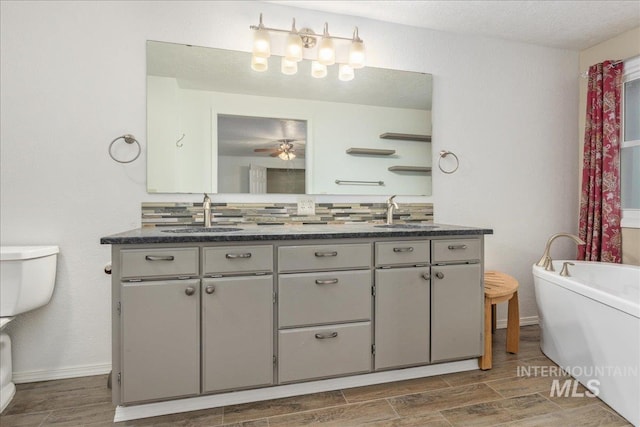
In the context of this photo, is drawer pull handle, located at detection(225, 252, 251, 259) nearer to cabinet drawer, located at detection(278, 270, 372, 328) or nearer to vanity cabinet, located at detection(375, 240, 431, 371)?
cabinet drawer, located at detection(278, 270, 372, 328)

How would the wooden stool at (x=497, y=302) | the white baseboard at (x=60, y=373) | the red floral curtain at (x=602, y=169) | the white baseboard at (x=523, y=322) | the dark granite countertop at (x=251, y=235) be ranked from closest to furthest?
the dark granite countertop at (x=251, y=235) < the white baseboard at (x=60, y=373) < the wooden stool at (x=497, y=302) < the red floral curtain at (x=602, y=169) < the white baseboard at (x=523, y=322)

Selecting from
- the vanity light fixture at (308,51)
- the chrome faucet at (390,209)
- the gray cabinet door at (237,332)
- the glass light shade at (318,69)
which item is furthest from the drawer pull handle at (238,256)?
the glass light shade at (318,69)

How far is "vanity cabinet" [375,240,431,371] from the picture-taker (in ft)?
6.05

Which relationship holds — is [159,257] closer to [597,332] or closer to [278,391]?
[278,391]

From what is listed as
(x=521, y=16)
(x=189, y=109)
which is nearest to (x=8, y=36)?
(x=189, y=109)

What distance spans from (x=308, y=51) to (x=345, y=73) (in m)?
0.30

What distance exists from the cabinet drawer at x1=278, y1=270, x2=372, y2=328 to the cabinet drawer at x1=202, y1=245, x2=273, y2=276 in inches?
5.2

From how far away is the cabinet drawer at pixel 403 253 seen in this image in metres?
1.84

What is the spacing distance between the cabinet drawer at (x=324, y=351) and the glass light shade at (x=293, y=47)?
5.62 ft

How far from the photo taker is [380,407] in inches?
67.0

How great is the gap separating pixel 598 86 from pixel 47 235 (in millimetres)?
4105

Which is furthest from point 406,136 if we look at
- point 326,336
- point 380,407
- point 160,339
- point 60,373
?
point 60,373

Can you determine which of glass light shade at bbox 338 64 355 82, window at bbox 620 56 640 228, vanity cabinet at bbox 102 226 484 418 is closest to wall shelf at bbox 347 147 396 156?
glass light shade at bbox 338 64 355 82

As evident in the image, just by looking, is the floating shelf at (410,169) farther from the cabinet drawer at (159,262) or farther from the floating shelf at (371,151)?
the cabinet drawer at (159,262)
